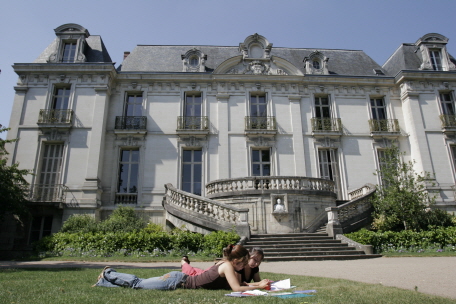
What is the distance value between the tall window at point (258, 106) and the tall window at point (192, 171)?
12.5ft

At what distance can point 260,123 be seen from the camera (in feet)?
59.0

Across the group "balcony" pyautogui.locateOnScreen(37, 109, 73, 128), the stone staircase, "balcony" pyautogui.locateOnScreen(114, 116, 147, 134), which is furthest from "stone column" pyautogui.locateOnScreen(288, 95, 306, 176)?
"balcony" pyautogui.locateOnScreen(37, 109, 73, 128)

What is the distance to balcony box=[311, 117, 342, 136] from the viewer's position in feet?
58.7

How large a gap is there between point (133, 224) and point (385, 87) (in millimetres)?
15699

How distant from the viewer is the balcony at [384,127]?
59.2 feet

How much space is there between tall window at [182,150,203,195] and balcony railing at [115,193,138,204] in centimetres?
247

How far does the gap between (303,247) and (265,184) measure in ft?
10.6

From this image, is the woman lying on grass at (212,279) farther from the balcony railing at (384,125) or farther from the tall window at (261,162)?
the balcony railing at (384,125)

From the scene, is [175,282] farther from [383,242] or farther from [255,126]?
[255,126]

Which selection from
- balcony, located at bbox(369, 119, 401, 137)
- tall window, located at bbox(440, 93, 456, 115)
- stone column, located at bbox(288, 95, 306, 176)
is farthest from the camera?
tall window, located at bbox(440, 93, 456, 115)

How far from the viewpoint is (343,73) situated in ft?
65.2

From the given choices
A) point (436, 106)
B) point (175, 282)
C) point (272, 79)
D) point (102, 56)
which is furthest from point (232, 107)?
point (175, 282)

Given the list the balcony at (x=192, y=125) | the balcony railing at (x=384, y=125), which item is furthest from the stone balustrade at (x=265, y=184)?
the balcony railing at (x=384, y=125)

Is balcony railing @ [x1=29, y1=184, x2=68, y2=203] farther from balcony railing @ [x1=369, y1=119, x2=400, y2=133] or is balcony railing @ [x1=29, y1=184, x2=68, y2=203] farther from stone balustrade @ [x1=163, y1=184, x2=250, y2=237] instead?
balcony railing @ [x1=369, y1=119, x2=400, y2=133]
